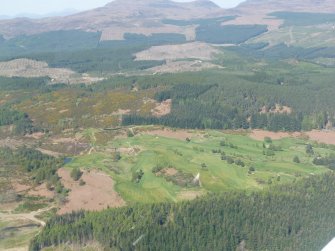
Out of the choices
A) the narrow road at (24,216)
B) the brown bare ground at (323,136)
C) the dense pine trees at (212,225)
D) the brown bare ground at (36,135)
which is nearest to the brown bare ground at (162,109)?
the brown bare ground at (36,135)

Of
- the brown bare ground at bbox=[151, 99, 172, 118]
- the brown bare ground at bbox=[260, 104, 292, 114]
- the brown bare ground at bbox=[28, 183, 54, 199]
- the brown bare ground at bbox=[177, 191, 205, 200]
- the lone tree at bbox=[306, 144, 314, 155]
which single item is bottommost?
the brown bare ground at bbox=[260, 104, 292, 114]

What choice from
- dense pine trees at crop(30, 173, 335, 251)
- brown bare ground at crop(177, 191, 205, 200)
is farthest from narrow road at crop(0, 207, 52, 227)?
brown bare ground at crop(177, 191, 205, 200)

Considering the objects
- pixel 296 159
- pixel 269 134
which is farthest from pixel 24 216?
pixel 269 134

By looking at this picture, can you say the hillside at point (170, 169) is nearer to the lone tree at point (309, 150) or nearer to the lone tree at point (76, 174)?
the lone tree at point (309, 150)

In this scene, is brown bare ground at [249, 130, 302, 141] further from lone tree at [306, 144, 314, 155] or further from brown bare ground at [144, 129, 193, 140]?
brown bare ground at [144, 129, 193, 140]

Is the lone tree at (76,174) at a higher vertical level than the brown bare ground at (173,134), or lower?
higher

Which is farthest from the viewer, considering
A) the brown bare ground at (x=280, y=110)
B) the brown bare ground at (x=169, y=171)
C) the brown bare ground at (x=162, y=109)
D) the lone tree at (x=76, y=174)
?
the brown bare ground at (x=280, y=110)

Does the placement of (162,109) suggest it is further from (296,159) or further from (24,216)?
(24,216)
